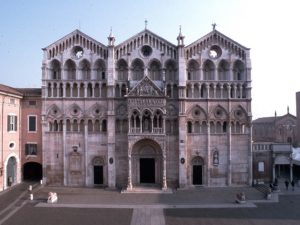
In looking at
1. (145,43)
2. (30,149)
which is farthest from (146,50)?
(30,149)

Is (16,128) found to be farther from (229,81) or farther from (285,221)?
(285,221)

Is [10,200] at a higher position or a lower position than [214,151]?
lower

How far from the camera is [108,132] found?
46.7 meters

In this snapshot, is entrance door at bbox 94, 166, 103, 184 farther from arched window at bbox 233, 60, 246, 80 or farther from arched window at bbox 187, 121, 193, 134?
arched window at bbox 233, 60, 246, 80

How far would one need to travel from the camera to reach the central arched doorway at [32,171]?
5038cm

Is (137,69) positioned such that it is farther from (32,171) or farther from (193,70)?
(32,171)

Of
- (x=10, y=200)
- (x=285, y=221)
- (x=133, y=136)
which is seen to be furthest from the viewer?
A: (x=133, y=136)

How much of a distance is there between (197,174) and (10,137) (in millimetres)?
22724

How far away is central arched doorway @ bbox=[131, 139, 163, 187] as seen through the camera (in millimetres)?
47156

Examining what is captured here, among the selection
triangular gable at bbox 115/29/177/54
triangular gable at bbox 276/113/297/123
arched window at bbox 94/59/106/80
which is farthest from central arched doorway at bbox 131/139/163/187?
triangular gable at bbox 276/113/297/123

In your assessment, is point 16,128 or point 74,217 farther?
point 16,128

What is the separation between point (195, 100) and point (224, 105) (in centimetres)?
361

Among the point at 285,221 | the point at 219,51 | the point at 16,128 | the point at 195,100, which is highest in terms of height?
the point at 219,51

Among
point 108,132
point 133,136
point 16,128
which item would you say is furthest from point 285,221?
point 16,128
